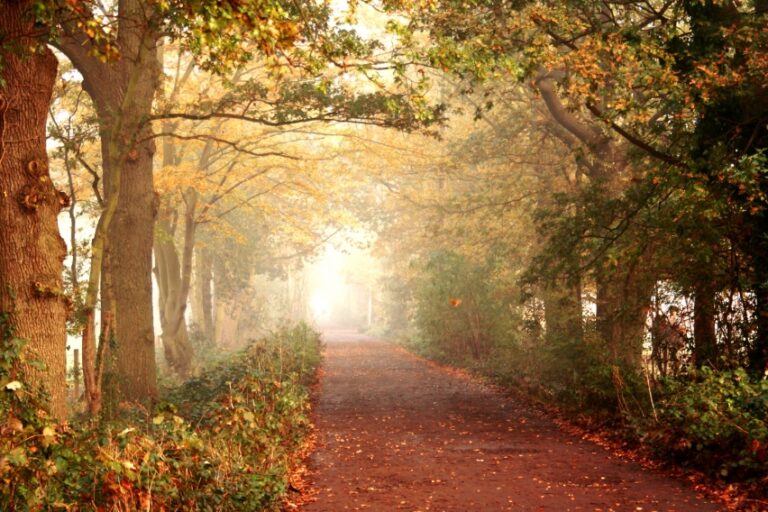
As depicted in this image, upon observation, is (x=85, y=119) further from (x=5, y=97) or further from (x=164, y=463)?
(x=164, y=463)

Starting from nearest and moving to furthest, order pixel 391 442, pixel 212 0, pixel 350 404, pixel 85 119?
pixel 212 0, pixel 391 442, pixel 85 119, pixel 350 404

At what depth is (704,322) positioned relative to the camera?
1068 centimetres

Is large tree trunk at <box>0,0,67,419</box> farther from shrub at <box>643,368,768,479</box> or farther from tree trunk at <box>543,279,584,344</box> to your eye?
tree trunk at <box>543,279,584,344</box>

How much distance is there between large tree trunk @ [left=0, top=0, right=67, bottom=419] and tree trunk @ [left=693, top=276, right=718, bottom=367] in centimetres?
884

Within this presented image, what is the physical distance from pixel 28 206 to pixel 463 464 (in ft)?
20.2

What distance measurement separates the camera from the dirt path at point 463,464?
7.38 m

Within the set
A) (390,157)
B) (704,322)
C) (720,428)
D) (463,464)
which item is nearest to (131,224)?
(463,464)

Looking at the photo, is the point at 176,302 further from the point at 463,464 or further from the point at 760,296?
the point at 760,296

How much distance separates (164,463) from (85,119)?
303 inches

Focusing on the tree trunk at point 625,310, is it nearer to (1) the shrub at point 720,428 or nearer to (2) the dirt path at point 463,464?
(2) the dirt path at point 463,464

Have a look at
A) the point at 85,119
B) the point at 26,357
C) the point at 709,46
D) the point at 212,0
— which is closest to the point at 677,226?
the point at 709,46

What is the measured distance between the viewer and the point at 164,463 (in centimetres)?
605

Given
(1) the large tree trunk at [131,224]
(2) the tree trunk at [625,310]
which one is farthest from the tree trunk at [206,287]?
(2) the tree trunk at [625,310]

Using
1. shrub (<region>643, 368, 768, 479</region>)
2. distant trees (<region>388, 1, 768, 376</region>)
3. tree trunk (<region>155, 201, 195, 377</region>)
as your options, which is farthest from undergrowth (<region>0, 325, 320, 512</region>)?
tree trunk (<region>155, 201, 195, 377</region>)
